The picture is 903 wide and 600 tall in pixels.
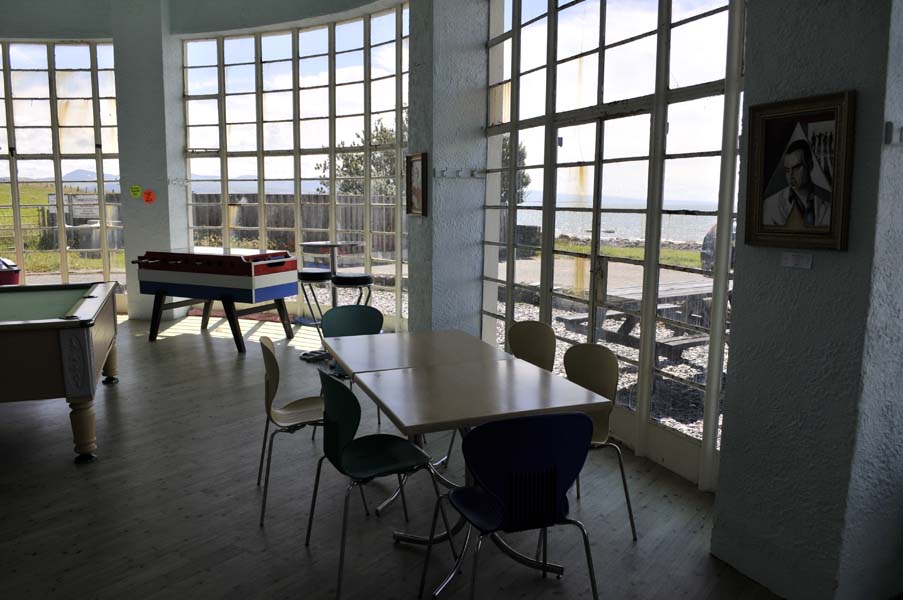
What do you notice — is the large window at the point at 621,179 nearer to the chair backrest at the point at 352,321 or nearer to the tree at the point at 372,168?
the chair backrest at the point at 352,321

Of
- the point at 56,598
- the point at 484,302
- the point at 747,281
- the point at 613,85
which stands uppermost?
the point at 613,85

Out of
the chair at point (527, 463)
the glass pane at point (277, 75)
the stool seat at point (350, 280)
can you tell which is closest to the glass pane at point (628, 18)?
the chair at point (527, 463)

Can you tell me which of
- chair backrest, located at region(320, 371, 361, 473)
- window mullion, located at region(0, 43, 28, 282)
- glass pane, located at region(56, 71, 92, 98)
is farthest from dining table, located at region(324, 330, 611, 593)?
window mullion, located at region(0, 43, 28, 282)

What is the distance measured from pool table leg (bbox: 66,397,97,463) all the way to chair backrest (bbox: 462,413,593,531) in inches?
124

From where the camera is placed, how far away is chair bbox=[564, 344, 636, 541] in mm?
3576

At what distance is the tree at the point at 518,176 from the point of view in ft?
19.1

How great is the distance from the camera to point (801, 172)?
2.85 metres

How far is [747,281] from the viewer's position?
10.3 feet

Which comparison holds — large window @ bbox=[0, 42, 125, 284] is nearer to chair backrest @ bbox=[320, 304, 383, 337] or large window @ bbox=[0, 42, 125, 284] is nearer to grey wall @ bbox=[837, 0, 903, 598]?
chair backrest @ bbox=[320, 304, 383, 337]

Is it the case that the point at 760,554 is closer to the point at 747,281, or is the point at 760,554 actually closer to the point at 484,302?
the point at 747,281

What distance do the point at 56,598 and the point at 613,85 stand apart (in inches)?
171

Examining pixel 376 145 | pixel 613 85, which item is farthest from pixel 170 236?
pixel 613 85

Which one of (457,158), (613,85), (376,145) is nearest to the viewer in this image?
(613,85)

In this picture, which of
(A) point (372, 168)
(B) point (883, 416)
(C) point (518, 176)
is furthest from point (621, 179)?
(A) point (372, 168)
